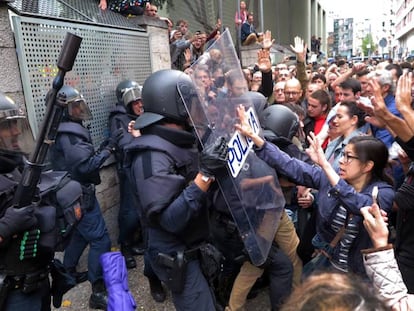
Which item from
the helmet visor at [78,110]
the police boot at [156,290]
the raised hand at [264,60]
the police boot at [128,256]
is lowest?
the police boot at [128,256]

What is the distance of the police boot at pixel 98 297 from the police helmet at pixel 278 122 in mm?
1970

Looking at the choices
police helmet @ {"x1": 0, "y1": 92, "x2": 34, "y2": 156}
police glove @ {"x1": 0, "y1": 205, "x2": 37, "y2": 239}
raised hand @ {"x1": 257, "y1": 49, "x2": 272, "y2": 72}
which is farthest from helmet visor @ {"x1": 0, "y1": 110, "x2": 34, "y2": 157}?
raised hand @ {"x1": 257, "y1": 49, "x2": 272, "y2": 72}

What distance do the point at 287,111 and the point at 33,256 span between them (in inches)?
80.5

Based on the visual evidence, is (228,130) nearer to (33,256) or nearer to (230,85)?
(230,85)

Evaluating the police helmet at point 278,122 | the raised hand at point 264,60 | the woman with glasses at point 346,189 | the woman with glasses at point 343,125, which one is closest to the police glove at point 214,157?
the woman with glasses at point 346,189

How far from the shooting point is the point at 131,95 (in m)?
4.09

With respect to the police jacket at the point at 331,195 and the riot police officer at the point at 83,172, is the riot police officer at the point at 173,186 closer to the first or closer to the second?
the police jacket at the point at 331,195

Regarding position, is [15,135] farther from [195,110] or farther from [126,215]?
[126,215]

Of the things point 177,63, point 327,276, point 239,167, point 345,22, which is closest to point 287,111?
point 239,167

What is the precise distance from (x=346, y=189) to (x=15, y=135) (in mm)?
1833

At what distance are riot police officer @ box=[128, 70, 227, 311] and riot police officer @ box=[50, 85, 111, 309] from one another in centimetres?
123

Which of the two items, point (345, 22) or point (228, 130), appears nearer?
point (228, 130)

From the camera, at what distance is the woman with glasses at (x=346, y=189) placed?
218 centimetres

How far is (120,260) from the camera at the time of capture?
260 centimetres
